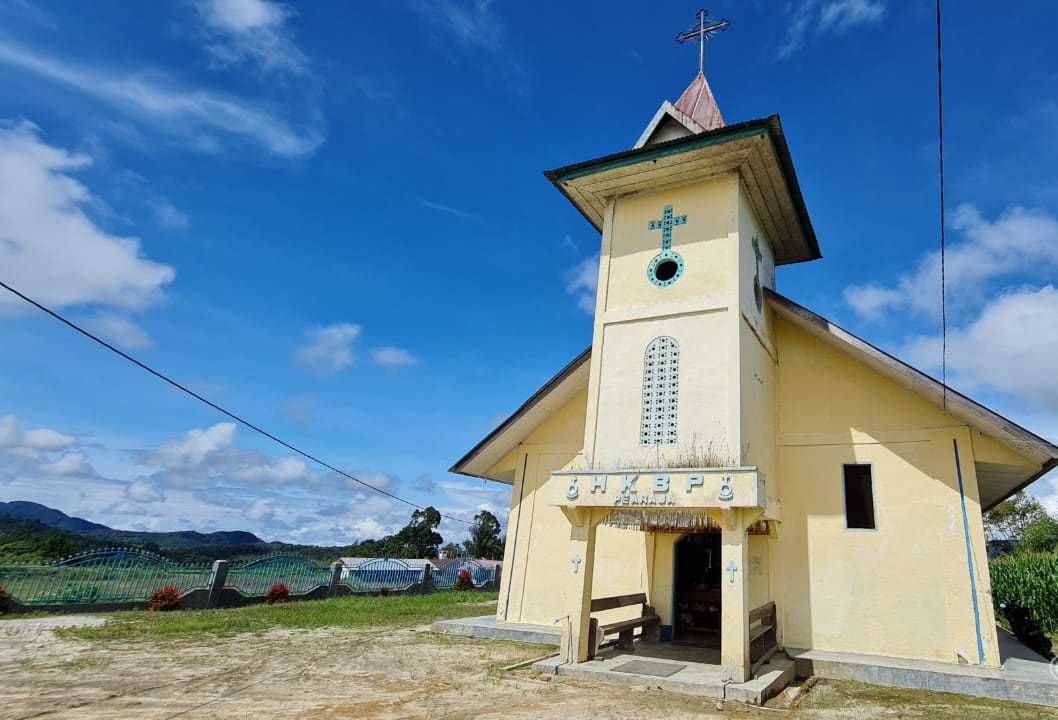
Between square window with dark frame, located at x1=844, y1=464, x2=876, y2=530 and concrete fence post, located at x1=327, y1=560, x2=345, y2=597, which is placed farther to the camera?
concrete fence post, located at x1=327, y1=560, x2=345, y2=597

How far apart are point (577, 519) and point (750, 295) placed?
526cm

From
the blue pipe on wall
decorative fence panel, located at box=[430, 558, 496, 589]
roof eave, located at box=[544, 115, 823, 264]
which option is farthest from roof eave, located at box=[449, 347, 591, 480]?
decorative fence panel, located at box=[430, 558, 496, 589]

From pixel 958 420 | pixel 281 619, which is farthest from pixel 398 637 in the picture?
pixel 958 420

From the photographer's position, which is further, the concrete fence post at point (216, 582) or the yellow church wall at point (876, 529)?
the concrete fence post at point (216, 582)

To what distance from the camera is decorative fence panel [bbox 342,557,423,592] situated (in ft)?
70.2

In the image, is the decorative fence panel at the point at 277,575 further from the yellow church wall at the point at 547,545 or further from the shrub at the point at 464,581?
the yellow church wall at the point at 547,545

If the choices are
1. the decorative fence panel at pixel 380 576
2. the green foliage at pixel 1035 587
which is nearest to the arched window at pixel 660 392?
the green foliage at pixel 1035 587

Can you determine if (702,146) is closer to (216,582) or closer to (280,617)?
(280,617)

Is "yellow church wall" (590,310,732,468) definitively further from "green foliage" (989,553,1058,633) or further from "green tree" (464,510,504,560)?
"green tree" (464,510,504,560)

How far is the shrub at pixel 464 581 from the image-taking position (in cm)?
2583

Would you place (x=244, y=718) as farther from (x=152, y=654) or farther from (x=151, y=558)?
(x=151, y=558)

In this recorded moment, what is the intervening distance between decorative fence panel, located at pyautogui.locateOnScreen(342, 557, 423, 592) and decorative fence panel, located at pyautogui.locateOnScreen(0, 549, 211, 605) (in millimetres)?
5750

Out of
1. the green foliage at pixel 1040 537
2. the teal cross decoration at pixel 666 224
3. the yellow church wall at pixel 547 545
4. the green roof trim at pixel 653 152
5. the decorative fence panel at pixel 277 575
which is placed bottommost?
the decorative fence panel at pixel 277 575

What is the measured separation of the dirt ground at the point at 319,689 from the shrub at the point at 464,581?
15628 millimetres
